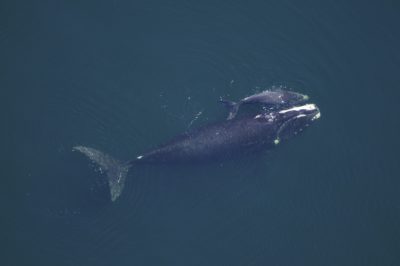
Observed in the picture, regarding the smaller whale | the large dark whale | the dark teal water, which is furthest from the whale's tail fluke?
the smaller whale

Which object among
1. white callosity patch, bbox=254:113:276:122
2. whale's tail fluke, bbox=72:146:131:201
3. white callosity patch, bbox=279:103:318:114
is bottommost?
whale's tail fluke, bbox=72:146:131:201

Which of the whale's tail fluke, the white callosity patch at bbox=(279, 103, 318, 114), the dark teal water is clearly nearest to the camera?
the whale's tail fluke

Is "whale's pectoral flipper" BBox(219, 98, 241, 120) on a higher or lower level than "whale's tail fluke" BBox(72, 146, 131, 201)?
higher

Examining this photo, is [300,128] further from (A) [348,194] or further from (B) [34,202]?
(B) [34,202]

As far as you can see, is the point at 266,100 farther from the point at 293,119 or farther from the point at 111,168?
the point at 111,168

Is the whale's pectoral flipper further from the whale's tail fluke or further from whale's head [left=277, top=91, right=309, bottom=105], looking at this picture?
the whale's tail fluke

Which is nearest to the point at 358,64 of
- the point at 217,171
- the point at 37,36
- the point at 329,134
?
the point at 329,134

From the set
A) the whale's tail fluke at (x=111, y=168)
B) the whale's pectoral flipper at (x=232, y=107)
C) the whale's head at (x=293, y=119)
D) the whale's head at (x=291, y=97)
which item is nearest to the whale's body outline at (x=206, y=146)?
the whale's tail fluke at (x=111, y=168)

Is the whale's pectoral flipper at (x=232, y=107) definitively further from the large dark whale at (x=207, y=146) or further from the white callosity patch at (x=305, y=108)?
the white callosity patch at (x=305, y=108)
